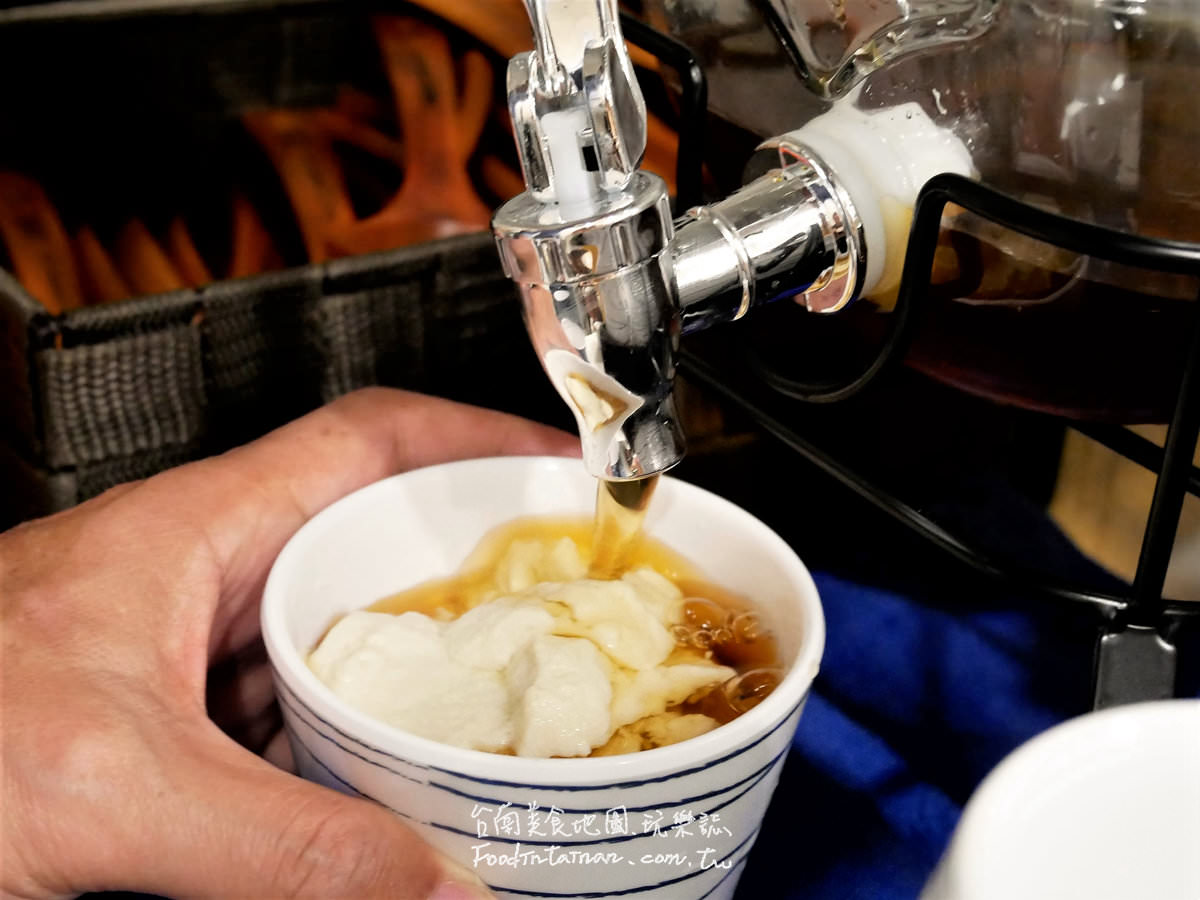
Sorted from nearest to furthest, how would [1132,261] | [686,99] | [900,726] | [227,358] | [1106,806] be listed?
1. [1106,806]
2. [1132,261]
3. [686,99]
4. [900,726]
5. [227,358]

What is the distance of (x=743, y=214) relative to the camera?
0.38 meters

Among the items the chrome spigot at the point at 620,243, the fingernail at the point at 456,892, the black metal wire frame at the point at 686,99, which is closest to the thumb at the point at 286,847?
the fingernail at the point at 456,892

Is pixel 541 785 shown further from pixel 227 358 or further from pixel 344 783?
pixel 227 358

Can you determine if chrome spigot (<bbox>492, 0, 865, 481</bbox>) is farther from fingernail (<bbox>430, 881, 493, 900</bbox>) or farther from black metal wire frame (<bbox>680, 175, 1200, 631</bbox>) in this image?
fingernail (<bbox>430, 881, 493, 900</bbox>)

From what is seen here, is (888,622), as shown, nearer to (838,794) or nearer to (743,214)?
(838,794)

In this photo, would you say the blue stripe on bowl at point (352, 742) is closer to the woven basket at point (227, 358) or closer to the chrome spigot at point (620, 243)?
the chrome spigot at point (620, 243)

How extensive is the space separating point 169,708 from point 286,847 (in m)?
0.08

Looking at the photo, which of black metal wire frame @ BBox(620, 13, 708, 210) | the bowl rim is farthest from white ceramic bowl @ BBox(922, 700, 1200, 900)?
black metal wire frame @ BBox(620, 13, 708, 210)

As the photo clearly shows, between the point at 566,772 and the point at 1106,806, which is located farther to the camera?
the point at 566,772

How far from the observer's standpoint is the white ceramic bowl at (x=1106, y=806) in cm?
20

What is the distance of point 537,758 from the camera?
1.19 ft

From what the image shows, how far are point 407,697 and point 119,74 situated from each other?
71 cm

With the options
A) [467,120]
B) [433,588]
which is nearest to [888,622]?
[433,588]

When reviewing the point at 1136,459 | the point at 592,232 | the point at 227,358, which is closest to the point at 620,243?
the point at 592,232
